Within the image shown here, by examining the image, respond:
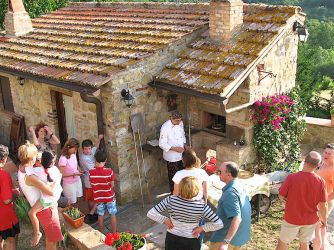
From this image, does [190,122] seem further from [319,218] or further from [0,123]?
[0,123]

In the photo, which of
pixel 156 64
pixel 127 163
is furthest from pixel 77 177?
pixel 156 64

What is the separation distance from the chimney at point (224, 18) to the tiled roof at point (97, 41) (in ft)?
1.74

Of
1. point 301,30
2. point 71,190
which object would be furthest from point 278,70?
point 71,190

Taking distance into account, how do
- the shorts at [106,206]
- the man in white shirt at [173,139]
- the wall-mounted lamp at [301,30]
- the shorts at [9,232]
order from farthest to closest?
1. the wall-mounted lamp at [301,30]
2. the man in white shirt at [173,139]
3. the shorts at [106,206]
4. the shorts at [9,232]

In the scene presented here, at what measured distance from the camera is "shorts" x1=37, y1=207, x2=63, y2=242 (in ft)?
18.5

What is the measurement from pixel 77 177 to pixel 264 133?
3810 millimetres

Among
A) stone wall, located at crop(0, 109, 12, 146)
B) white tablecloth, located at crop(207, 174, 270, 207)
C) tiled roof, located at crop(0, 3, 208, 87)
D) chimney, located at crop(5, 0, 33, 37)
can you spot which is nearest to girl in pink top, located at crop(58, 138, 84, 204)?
tiled roof, located at crop(0, 3, 208, 87)

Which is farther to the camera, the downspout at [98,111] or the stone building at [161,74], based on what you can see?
the downspout at [98,111]

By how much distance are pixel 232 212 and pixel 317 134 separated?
7.58 m

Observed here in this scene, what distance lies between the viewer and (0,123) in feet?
38.9

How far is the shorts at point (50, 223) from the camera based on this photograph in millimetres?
5634

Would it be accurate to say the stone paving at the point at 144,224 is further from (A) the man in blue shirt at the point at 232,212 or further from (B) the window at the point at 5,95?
(B) the window at the point at 5,95

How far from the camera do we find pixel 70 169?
6.96m

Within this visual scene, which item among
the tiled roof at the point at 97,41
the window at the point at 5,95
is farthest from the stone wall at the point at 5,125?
the tiled roof at the point at 97,41
